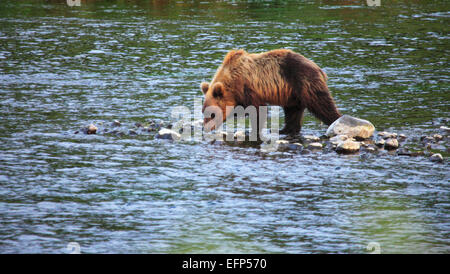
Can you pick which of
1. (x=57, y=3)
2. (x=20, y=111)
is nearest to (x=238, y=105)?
(x=20, y=111)

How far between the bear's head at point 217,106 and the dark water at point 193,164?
0.83 meters

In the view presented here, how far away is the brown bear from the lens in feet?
37.7

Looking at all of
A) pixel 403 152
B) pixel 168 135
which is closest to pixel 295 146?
pixel 403 152

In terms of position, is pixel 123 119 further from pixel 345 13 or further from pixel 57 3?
pixel 57 3

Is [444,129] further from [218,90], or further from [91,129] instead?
[91,129]

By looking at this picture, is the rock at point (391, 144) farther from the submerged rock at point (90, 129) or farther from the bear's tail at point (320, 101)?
the submerged rock at point (90, 129)

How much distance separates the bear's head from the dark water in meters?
0.83

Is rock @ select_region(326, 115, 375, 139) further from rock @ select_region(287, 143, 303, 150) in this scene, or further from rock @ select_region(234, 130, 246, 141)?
rock @ select_region(234, 130, 246, 141)

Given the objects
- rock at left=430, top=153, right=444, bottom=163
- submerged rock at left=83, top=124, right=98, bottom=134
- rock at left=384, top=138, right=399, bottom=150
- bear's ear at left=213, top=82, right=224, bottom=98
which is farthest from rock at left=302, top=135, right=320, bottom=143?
submerged rock at left=83, top=124, right=98, bottom=134

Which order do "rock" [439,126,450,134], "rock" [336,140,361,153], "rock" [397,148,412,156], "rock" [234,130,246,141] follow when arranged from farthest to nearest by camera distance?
1. "rock" [234,130,246,141]
2. "rock" [439,126,450,134]
3. "rock" [336,140,361,153]
4. "rock" [397,148,412,156]

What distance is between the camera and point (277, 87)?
11.6 meters

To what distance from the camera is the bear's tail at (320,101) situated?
11453 mm
